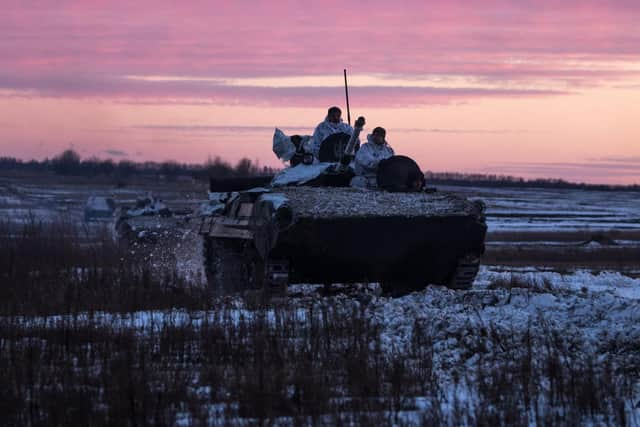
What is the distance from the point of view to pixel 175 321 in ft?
33.0

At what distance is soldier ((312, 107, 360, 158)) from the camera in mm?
14789

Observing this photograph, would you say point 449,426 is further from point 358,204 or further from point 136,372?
point 358,204

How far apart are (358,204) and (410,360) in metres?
3.92

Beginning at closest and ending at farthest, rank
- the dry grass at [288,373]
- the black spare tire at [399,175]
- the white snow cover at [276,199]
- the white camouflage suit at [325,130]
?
1. the dry grass at [288,373]
2. the white snow cover at [276,199]
3. the black spare tire at [399,175]
4. the white camouflage suit at [325,130]

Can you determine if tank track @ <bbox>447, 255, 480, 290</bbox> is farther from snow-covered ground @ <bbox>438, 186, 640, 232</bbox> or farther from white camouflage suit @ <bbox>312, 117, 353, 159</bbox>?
snow-covered ground @ <bbox>438, 186, 640, 232</bbox>

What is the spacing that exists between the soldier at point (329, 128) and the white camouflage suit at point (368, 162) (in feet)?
3.22

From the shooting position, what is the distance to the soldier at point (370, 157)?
13.5 metres

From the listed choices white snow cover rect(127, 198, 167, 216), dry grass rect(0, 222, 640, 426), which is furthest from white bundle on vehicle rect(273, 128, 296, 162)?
white snow cover rect(127, 198, 167, 216)

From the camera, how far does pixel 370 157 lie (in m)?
13.6

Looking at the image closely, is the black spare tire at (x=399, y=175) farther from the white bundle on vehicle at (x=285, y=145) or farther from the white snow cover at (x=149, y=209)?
the white snow cover at (x=149, y=209)

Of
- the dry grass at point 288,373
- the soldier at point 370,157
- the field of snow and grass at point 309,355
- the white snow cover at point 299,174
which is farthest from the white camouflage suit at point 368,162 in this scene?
the dry grass at point 288,373

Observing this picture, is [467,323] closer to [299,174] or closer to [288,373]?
[288,373]

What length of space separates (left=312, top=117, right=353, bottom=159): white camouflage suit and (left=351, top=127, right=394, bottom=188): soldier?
858mm

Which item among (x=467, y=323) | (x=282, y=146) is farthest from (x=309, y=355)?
(x=282, y=146)
